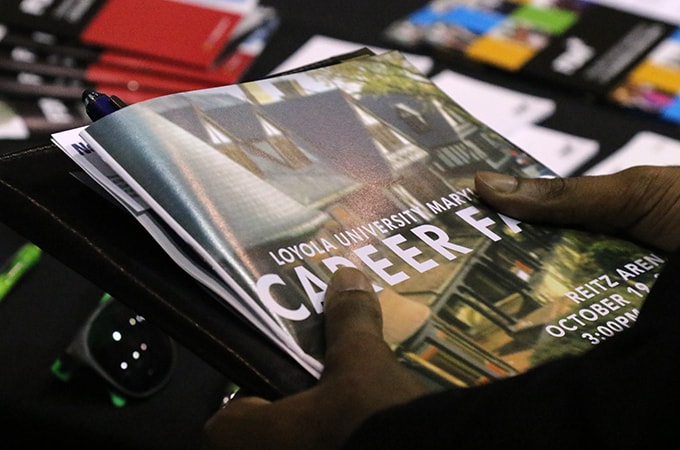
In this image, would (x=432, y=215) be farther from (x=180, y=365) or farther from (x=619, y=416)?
(x=180, y=365)

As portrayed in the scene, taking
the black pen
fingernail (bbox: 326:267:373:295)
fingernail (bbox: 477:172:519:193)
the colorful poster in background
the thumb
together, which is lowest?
the thumb

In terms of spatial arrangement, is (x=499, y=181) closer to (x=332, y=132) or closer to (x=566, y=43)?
(x=332, y=132)

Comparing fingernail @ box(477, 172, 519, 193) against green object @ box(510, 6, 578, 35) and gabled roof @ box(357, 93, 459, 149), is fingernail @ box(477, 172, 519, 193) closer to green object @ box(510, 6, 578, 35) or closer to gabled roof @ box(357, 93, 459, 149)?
gabled roof @ box(357, 93, 459, 149)

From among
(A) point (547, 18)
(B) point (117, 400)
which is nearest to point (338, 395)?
(B) point (117, 400)

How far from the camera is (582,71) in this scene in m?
1.20

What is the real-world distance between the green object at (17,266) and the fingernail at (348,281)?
488 mm

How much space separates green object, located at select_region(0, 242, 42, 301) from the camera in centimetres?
86

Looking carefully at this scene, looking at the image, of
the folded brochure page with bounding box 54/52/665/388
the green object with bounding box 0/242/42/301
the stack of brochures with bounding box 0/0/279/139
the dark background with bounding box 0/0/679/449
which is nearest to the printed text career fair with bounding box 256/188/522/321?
the folded brochure page with bounding box 54/52/665/388

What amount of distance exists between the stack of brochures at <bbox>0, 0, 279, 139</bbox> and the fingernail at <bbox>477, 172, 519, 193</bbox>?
1.98ft

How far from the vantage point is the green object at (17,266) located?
33.9 inches

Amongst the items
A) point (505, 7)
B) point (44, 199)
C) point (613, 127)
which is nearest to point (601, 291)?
point (44, 199)

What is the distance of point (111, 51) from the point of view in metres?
1.19

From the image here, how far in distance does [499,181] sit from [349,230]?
5.5 inches

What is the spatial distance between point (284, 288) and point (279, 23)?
0.90 m
